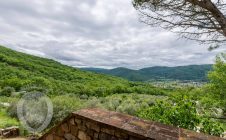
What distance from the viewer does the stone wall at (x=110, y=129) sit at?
3223mm

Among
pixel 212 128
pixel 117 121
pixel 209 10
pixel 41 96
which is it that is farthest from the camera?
pixel 41 96

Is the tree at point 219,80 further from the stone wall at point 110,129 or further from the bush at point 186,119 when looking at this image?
the stone wall at point 110,129

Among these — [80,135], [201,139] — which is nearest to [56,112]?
[80,135]

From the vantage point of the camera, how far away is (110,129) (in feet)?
11.1

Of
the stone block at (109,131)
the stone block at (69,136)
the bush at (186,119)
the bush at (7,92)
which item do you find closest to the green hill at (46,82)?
the bush at (7,92)

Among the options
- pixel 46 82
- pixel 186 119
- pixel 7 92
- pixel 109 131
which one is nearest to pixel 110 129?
pixel 109 131

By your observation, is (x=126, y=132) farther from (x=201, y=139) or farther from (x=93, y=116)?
(x=201, y=139)

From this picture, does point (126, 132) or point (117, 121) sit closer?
point (126, 132)

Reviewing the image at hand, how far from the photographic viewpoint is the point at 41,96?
10141mm

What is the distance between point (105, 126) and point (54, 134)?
1020mm

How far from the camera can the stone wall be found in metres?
3.22

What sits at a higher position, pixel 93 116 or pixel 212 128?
pixel 93 116

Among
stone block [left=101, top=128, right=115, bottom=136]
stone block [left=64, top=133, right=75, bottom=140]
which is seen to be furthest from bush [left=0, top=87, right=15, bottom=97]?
stone block [left=101, top=128, right=115, bottom=136]

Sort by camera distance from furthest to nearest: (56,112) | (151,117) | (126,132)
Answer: (56,112) → (151,117) → (126,132)
